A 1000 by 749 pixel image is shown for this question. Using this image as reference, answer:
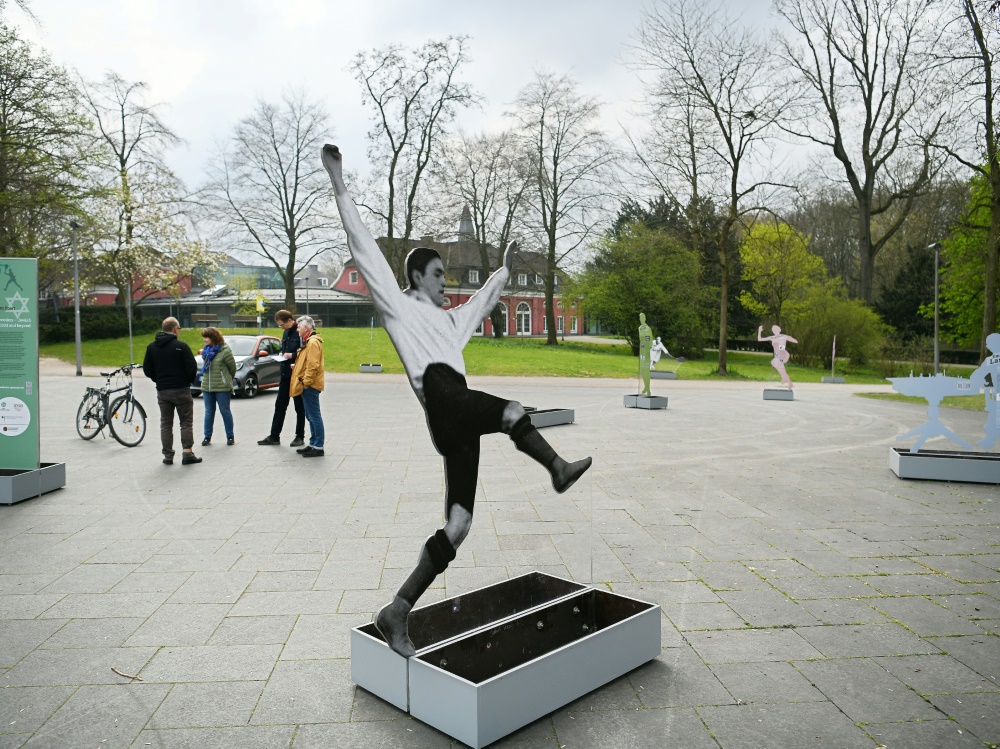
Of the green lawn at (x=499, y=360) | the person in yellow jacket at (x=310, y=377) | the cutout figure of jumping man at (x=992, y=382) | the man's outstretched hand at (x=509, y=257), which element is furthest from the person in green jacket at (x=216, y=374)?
the green lawn at (x=499, y=360)

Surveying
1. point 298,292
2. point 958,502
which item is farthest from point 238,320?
point 958,502

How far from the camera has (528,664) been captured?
11.3 ft

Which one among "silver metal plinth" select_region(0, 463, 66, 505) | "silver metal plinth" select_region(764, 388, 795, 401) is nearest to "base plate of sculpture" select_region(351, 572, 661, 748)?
"silver metal plinth" select_region(0, 463, 66, 505)

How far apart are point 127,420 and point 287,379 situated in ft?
9.09

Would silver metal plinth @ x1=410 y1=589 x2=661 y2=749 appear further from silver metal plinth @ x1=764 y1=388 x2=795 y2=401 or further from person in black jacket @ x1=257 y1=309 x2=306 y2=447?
silver metal plinth @ x1=764 y1=388 x2=795 y2=401

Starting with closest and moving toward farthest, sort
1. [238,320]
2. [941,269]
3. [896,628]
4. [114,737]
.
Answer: [114,737], [896,628], [941,269], [238,320]

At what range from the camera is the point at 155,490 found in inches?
340

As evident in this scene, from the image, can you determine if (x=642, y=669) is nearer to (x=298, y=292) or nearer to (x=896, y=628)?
(x=896, y=628)

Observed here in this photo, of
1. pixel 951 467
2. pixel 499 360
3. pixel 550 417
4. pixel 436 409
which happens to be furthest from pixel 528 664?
pixel 499 360

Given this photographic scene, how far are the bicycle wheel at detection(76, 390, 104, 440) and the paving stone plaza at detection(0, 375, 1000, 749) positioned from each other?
1.36 meters

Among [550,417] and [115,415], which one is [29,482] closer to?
[115,415]

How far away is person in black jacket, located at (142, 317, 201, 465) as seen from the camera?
33.4 feet

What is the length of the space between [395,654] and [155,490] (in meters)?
6.12

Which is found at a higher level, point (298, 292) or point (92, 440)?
point (298, 292)
